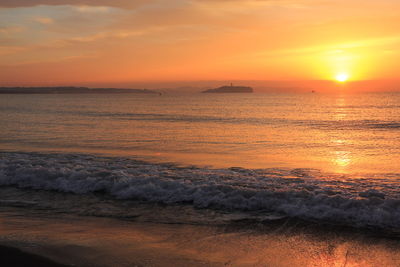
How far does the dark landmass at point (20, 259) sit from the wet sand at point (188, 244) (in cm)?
10

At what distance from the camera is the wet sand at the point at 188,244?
21.7 feet

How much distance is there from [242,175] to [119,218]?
19.4ft

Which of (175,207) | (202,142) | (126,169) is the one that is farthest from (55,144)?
(175,207)

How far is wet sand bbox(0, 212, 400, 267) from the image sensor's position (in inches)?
261

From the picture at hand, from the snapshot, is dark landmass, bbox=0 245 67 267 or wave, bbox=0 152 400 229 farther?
wave, bbox=0 152 400 229

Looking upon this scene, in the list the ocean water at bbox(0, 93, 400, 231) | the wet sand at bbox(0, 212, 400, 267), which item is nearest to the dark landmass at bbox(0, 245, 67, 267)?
the wet sand at bbox(0, 212, 400, 267)

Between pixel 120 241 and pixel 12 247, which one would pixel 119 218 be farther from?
pixel 12 247

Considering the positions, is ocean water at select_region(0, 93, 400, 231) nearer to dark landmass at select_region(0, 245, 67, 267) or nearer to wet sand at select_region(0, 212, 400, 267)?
wet sand at select_region(0, 212, 400, 267)

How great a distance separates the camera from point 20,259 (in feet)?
21.5

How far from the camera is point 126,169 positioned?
49.7 ft

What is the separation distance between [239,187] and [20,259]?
654cm

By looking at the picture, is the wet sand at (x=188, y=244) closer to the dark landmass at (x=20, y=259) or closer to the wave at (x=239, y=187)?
the dark landmass at (x=20, y=259)

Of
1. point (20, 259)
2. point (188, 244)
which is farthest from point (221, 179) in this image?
point (20, 259)

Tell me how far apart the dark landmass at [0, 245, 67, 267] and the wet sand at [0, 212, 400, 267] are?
0.10m
